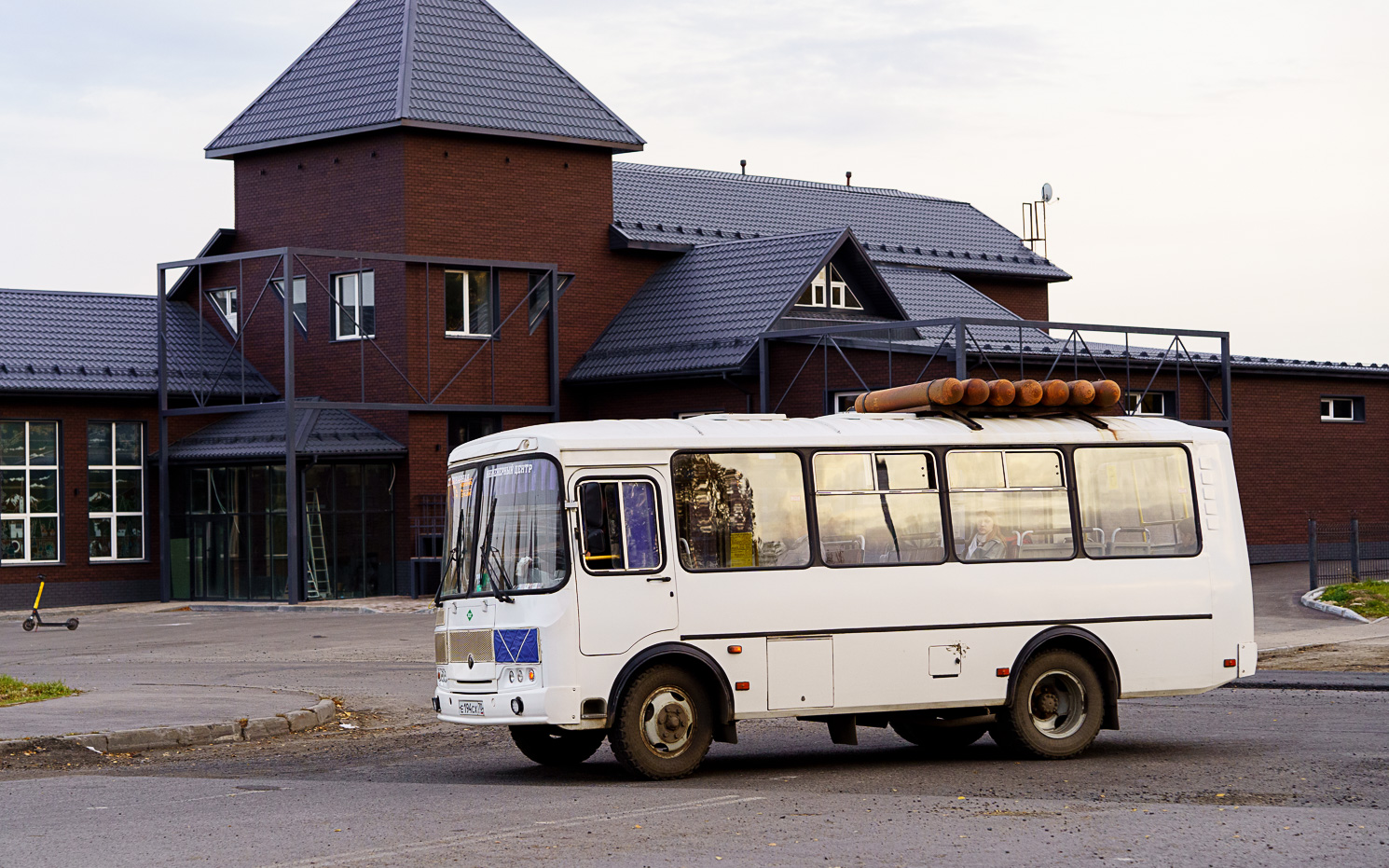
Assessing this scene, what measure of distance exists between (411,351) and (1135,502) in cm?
2628

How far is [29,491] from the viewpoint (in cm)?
3747

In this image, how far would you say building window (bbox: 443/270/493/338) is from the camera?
3917 centimetres

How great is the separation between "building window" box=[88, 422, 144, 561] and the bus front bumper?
2807 cm

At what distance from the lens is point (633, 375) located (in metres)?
39.3

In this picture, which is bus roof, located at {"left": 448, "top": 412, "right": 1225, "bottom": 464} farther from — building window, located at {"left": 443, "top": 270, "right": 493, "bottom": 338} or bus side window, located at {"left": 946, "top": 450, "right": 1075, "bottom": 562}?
building window, located at {"left": 443, "top": 270, "right": 493, "bottom": 338}

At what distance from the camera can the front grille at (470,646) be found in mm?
12414

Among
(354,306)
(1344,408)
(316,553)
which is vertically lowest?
(316,553)

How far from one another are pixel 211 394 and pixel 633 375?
→ 948 centimetres

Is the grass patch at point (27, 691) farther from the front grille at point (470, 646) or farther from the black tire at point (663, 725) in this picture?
the black tire at point (663, 725)

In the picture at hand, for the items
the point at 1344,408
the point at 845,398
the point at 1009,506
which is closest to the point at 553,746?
the point at 1009,506

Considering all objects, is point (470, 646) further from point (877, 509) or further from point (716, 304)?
point (716, 304)

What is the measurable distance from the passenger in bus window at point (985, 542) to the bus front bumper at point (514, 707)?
10.7 feet

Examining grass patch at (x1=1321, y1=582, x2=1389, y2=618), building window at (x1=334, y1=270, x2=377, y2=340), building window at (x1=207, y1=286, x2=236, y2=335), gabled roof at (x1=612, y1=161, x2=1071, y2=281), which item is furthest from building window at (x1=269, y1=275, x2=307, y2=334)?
grass patch at (x1=1321, y1=582, x2=1389, y2=618)

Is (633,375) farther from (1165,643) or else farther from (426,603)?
(1165,643)
